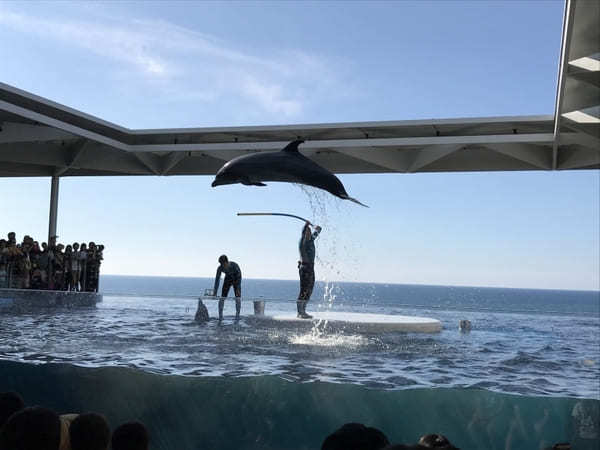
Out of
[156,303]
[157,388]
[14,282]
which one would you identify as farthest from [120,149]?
[157,388]

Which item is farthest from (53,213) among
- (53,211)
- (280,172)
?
(280,172)

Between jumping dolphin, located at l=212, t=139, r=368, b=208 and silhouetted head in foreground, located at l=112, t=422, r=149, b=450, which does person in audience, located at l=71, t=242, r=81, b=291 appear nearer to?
jumping dolphin, located at l=212, t=139, r=368, b=208

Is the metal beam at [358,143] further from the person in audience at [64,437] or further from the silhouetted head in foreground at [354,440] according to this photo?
the silhouetted head in foreground at [354,440]

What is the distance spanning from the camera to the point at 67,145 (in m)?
19.1

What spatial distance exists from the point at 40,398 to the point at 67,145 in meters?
12.6

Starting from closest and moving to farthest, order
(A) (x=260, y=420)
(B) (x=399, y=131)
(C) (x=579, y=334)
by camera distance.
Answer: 1. (A) (x=260, y=420)
2. (C) (x=579, y=334)
3. (B) (x=399, y=131)

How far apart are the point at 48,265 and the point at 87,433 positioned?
1244 cm

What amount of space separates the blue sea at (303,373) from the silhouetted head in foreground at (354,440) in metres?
3.19

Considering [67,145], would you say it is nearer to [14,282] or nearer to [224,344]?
[14,282]

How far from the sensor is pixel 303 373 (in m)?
7.84

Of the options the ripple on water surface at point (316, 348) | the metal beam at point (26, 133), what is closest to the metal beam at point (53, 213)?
the metal beam at point (26, 133)

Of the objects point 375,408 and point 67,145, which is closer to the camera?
point 375,408

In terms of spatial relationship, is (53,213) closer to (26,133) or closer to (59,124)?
(26,133)

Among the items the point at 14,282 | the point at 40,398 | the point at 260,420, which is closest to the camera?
the point at 260,420
